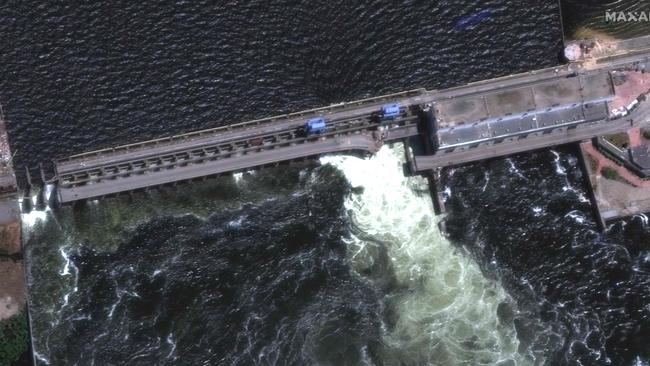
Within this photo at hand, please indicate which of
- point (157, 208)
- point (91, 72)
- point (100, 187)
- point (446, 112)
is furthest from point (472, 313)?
point (91, 72)

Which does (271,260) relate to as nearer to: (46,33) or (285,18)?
(285,18)

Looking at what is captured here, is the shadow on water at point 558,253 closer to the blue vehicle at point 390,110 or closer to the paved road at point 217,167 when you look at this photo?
the blue vehicle at point 390,110

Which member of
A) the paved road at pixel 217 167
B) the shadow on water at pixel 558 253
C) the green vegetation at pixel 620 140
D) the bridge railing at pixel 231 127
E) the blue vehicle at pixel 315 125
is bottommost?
the shadow on water at pixel 558 253
